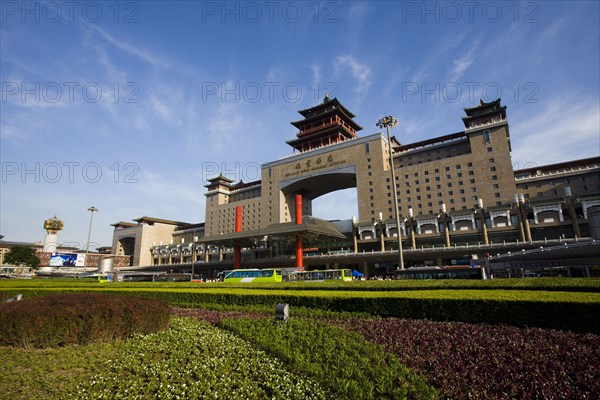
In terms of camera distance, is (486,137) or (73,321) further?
(486,137)

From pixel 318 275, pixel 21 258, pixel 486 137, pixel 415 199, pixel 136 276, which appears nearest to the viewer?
pixel 318 275

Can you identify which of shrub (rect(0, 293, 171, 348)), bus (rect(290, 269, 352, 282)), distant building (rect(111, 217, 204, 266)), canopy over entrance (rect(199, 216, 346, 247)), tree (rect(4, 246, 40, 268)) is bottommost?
shrub (rect(0, 293, 171, 348))

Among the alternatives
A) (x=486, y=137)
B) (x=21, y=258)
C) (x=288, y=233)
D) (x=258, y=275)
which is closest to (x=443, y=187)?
(x=486, y=137)

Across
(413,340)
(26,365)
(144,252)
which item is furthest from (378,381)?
(144,252)

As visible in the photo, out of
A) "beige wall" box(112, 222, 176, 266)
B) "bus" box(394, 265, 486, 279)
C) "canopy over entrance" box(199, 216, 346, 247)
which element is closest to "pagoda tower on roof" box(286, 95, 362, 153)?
"canopy over entrance" box(199, 216, 346, 247)

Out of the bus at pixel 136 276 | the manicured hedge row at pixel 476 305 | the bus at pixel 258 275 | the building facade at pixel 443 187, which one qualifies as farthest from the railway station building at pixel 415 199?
the manicured hedge row at pixel 476 305

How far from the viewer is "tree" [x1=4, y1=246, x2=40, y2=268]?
81062 millimetres

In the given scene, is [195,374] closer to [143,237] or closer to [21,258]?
[21,258]

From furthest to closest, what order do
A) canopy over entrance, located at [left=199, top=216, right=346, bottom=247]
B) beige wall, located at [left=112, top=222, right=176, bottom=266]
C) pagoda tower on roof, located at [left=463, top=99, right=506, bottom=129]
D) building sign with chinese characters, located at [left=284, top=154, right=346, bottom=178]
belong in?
beige wall, located at [left=112, top=222, right=176, bottom=266] → building sign with chinese characters, located at [left=284, top=154, right=346, bottom=178] → pagoda tower on roof, located at [left=463, top=99, right=506, bottom=129] → canopy over entrance, located at [left=199, top=216, right=346, bottom=247]

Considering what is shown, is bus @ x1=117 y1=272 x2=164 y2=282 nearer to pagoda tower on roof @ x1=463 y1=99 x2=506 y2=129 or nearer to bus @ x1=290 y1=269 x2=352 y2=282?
bus @ x1=290 y1=269 x2=352 y2=282

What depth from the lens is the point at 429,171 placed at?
72250 millimetres

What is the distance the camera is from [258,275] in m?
38.9

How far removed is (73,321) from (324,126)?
86795 millimetres

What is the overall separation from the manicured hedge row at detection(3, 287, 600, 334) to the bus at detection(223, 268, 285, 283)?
23.5 meters
